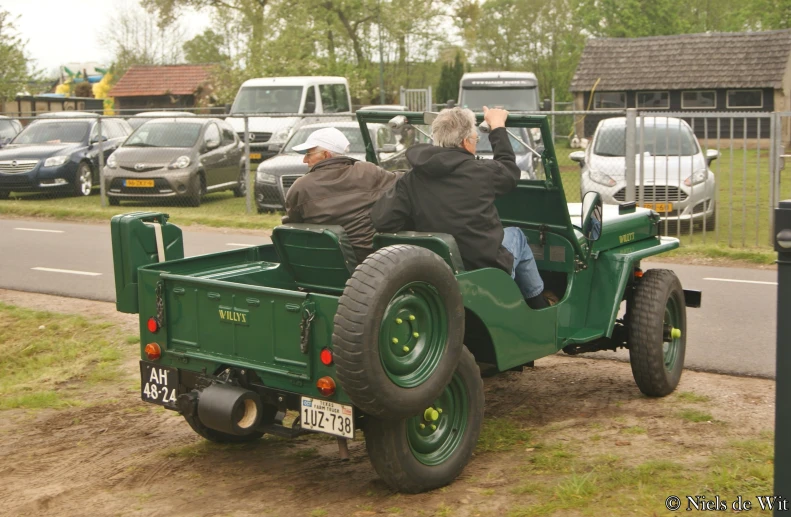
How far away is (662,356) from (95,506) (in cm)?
341

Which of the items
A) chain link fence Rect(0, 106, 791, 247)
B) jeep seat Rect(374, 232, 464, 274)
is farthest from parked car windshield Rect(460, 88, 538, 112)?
jeep seat Rect(374, 232, 464, 274)

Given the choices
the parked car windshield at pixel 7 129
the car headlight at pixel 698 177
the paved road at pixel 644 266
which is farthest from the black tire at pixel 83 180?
the car headlight at pixel 698 177

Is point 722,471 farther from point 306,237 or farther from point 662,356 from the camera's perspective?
point 306,237

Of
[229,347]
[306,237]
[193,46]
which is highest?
[193,46]

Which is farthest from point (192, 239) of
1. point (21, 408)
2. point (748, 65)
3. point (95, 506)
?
point (748, 65)

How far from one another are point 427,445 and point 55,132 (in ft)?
61.3

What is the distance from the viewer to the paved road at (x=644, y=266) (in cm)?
769

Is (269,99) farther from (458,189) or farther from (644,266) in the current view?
(458,189)

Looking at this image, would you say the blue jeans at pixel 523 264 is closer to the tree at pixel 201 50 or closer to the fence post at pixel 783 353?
the fence post at pixel 783 353

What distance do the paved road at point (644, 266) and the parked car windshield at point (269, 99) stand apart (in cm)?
1015

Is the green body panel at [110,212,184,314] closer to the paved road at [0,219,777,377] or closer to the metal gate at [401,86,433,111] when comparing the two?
the paved road at [0,219,777,377]

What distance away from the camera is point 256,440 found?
5.77 metres

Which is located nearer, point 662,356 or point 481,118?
point 481,118

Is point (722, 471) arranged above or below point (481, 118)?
below
